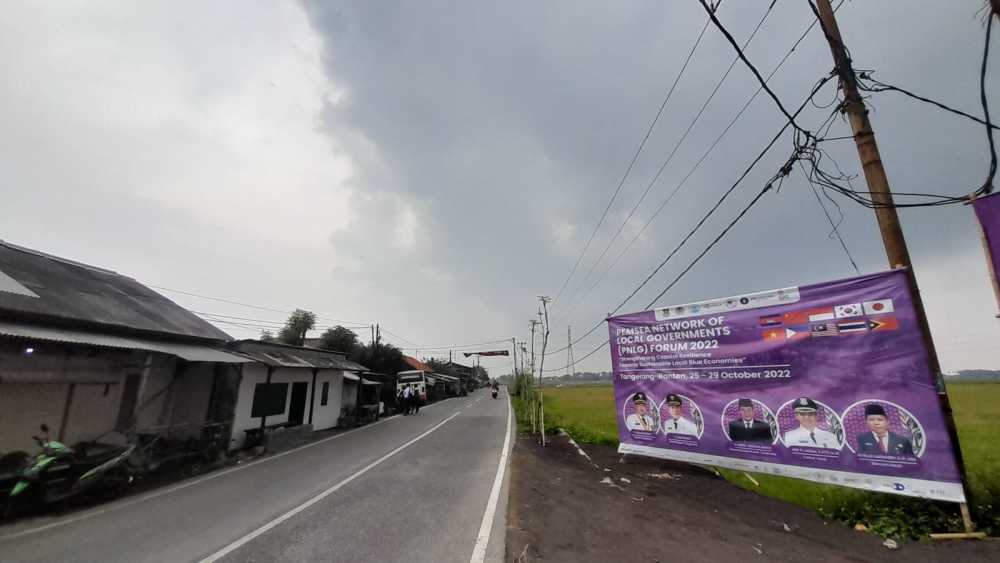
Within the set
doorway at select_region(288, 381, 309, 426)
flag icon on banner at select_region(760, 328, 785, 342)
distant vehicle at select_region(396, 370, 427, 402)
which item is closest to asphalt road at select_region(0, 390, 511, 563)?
flag icon on banner at select_region(760, 328, 785, 342)

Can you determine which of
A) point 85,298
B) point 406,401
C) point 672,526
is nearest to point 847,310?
point 672,526

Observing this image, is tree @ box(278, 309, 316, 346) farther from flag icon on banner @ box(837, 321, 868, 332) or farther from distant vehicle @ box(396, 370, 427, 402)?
flag icon on banner @ box(837, 321, 868, 332)

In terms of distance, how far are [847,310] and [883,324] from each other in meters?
0.46

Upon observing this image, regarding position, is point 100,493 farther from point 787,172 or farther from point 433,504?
point 787,172

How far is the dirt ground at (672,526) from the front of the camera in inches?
172

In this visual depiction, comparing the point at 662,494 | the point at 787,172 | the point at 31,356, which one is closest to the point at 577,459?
the point at 662,494

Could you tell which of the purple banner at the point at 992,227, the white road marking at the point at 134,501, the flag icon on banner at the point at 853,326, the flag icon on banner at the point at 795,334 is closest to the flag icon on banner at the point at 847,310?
the flag icon on banner at the point at 853,326

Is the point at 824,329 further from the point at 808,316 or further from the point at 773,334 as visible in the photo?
the point at 773,334

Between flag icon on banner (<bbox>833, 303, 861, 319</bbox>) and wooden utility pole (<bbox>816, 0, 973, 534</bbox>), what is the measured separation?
1.96ft

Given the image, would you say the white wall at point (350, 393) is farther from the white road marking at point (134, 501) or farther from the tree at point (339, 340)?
the tree at point (339, 340)

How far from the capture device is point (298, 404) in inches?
→ 636

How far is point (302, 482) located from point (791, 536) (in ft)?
27.6

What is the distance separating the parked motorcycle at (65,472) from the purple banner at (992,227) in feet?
44.7

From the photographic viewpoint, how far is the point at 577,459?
10.0 meters
